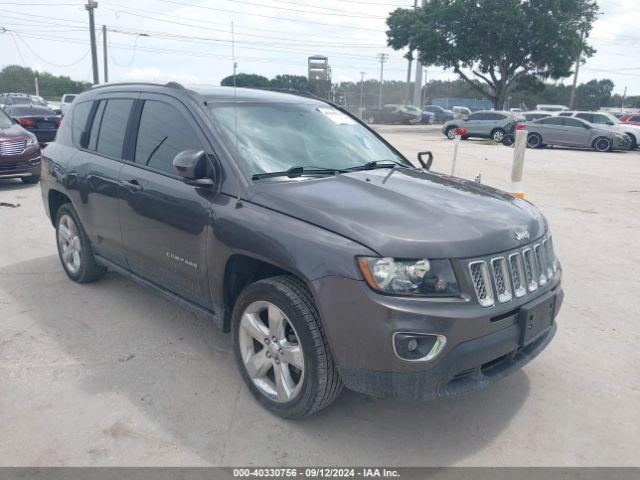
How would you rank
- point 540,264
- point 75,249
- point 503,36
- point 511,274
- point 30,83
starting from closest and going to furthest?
point 511,274 < point 540,264 < point 75,249 < point 503,36 < point 30,83

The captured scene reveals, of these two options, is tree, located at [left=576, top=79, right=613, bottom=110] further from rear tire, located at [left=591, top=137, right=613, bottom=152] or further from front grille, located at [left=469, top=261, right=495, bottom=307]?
front grille, located at [left=469, top=261, right=495, bottom=307]

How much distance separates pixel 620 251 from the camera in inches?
263

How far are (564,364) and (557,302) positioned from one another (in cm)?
85

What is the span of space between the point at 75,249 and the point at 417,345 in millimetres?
3816

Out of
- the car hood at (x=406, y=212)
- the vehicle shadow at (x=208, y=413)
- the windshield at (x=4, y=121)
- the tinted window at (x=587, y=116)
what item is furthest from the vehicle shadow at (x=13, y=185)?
the tinted window at (x=587, y=116)

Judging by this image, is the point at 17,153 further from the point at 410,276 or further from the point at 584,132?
the point at 584,132

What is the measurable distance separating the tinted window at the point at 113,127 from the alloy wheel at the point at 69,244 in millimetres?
923

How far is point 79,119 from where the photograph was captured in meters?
5.02

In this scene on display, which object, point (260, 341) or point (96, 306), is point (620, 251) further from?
point (96, 306)

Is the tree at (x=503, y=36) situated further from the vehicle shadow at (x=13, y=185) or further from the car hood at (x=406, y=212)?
the car hood at (x=406, y=212)

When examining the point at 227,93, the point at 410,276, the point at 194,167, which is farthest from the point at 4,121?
the point at 410,276

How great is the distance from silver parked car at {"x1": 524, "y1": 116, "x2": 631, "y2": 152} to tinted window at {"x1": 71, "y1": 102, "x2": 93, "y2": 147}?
2061 centimetres

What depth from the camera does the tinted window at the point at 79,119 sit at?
4.91 metres

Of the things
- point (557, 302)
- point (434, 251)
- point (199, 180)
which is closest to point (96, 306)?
point (199, 180)
